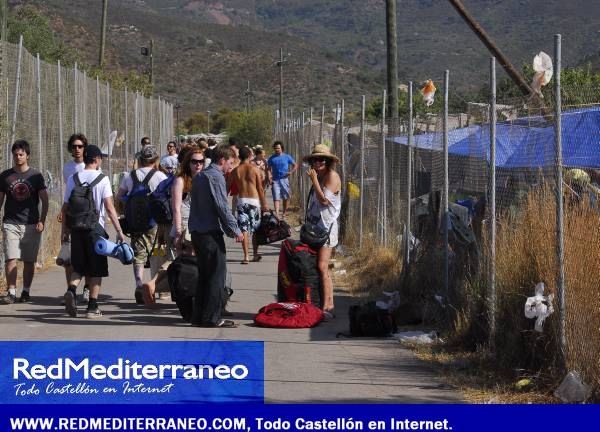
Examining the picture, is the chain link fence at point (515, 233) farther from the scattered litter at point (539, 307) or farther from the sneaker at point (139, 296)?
the sneaker at point (139, 296)

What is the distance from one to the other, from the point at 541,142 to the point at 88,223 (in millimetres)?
4754

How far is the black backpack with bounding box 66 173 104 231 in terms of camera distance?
1255 centimetres

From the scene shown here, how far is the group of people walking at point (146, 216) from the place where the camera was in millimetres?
12156

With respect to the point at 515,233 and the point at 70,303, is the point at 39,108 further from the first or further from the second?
the point at 515,233

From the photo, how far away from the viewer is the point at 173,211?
42.6ft

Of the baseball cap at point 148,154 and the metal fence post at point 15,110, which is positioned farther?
the metal fence post at point 15,110

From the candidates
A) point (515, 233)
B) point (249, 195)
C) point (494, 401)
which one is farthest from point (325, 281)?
point (249, 195)

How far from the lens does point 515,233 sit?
10.1m

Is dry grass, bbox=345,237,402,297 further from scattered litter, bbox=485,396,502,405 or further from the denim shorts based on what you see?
the denim shorts

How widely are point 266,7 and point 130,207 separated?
184m

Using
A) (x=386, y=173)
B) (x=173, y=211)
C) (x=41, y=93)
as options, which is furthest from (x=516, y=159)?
(x=41, y=93)

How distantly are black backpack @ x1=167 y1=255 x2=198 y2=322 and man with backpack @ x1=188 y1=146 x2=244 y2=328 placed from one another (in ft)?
0.87

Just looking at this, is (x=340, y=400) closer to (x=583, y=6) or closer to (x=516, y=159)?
(x=516, y=159)

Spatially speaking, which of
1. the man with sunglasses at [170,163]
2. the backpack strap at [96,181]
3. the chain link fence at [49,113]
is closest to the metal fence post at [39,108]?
the chain link fence at [49,113]
